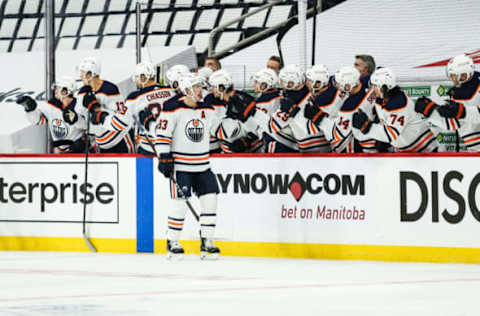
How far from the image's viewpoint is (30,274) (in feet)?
24.8

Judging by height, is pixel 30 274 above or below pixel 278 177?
below

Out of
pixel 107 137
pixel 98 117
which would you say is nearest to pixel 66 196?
pixel 107 137

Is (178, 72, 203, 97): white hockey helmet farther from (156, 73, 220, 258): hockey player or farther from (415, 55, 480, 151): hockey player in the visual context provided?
(415, 55, 480, 151): hockey player

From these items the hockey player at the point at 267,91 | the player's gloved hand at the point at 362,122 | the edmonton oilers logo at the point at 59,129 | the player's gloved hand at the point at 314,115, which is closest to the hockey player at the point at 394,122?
the player's gloved hand at the point at 362,122

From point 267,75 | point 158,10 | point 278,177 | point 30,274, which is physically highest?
point 158,10

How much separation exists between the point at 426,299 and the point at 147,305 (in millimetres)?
1680

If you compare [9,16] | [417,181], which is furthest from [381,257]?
[9,16]

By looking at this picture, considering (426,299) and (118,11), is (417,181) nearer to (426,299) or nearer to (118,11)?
(426,299)

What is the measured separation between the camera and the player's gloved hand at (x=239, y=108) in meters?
9.28

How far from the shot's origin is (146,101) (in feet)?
30.7

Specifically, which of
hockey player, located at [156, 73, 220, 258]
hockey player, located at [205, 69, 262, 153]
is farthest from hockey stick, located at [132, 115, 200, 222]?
hockey player, located at [205, 69, 262, 153]

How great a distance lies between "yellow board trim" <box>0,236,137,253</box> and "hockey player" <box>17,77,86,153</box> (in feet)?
3.38

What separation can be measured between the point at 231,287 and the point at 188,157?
80.6 inches

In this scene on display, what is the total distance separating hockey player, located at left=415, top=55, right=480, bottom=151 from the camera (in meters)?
8.18
